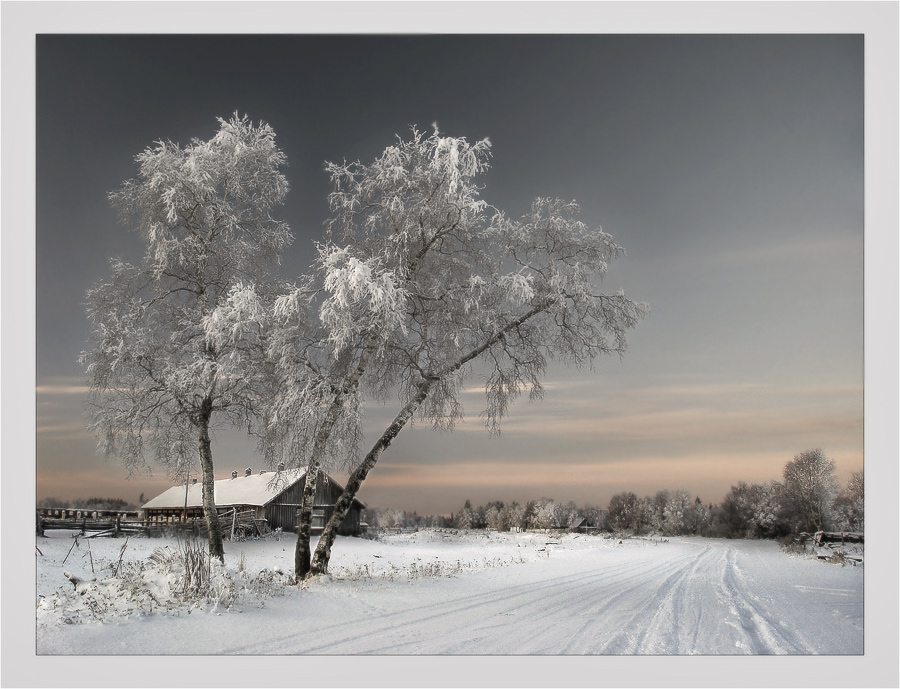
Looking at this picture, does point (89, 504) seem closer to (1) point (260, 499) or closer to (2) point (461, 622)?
(1) point (260, 499)

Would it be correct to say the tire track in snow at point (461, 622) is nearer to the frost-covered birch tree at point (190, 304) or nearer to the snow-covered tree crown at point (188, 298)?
the frost-covered birch tree at point (190, 304)

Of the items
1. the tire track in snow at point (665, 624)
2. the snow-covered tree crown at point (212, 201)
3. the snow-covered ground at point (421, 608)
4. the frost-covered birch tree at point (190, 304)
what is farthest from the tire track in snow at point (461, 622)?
the snow-covered tree crown at point (212, 201)

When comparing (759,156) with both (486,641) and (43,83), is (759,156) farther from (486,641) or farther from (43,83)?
(43,83)

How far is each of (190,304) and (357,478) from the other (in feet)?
8.73

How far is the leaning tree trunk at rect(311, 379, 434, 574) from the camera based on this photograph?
6852mm

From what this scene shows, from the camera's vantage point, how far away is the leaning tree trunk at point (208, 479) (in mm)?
6719

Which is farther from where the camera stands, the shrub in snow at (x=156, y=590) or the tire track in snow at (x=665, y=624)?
the tire track in snow at (x=665, y=624)

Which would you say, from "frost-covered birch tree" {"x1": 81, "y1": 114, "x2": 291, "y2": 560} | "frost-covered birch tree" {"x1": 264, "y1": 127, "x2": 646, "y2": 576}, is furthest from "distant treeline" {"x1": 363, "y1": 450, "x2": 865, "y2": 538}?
"frost-covered birch tree" {"x1": 81, "y1": 114, "x2": 291, "y2": 560}

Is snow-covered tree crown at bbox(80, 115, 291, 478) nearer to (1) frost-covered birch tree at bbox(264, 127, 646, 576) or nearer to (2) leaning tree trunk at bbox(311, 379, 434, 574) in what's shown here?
(1) frost-covered birch tree at bbox(264, 127, 646, 576)

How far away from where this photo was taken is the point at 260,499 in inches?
259

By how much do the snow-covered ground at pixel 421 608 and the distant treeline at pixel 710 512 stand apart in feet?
1.14

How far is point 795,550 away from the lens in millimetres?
6801

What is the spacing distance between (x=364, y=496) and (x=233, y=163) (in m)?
3.86

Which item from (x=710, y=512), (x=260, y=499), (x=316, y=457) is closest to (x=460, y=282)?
(x=316, y=457)
